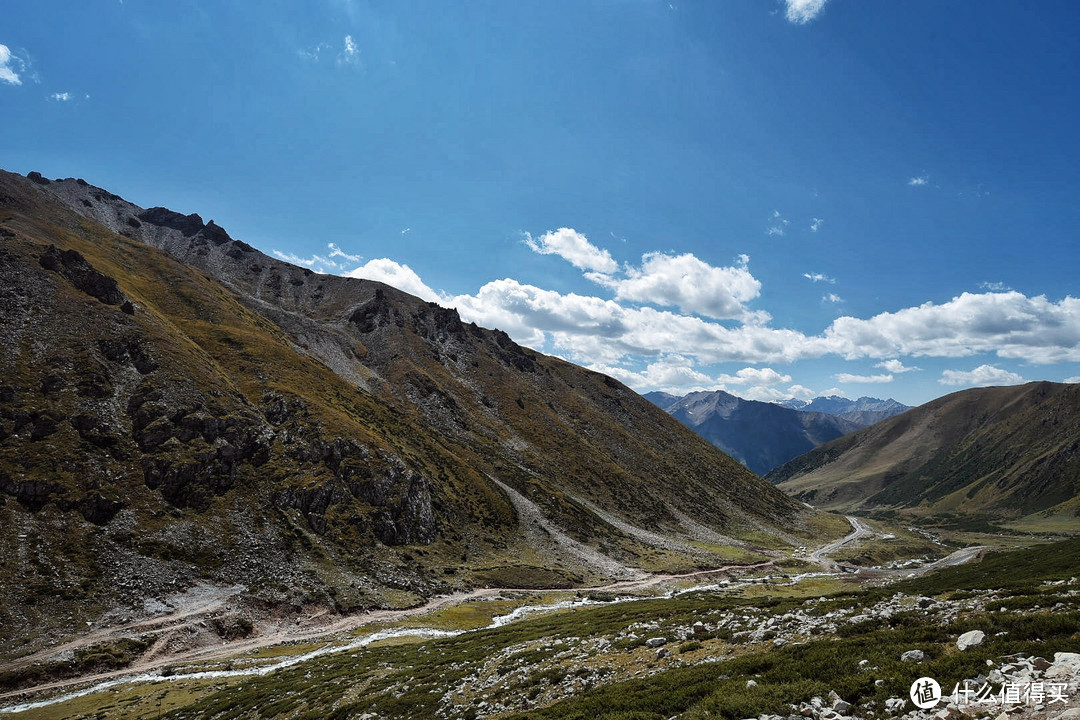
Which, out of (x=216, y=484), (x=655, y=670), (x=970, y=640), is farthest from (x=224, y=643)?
(x=970, y=640)

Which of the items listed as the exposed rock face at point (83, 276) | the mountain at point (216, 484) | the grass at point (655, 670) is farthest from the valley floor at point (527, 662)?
the exposed rock face at point (83, 276)

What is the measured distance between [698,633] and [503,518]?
365ft

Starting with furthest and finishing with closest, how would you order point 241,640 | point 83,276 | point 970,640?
point 83,276, point 241,640, point 970,640

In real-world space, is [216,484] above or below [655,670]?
above

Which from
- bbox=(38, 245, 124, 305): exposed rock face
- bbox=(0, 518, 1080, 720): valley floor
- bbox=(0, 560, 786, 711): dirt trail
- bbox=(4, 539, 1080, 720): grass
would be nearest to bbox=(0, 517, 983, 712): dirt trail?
bbox=(0, 560, 786, 711): dirt trail

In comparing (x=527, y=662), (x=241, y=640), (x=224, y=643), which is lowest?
(x=241, y=640)

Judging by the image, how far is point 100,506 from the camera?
71438 millimetres

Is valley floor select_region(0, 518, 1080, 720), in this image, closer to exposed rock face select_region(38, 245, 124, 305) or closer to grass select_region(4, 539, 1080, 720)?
grass select_region(4, 539, 1080, 720)

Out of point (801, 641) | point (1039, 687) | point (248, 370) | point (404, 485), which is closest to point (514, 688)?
point (801, 641)

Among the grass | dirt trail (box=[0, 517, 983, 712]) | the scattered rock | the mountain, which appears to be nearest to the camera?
the grass

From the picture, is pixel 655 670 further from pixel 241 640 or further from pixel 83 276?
pixel 83 276

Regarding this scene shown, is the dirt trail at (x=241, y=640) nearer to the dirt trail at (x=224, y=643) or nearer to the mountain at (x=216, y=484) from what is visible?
the dirt trail at (x=224, y=643)

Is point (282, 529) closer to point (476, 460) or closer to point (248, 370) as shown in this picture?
point (248, 370)

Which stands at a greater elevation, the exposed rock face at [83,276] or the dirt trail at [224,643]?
the exposed rock face at [83,276]
